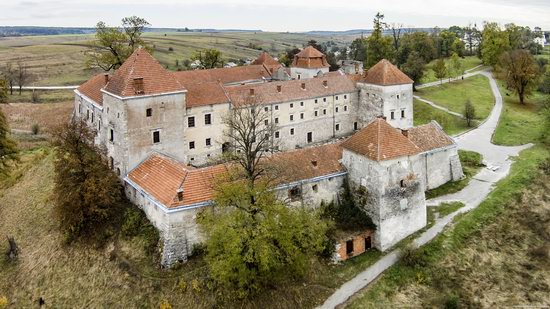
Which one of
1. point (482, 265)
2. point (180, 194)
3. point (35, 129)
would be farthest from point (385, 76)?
point (35, 129)

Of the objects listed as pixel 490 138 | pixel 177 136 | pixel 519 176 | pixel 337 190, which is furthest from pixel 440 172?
pixel 177 136

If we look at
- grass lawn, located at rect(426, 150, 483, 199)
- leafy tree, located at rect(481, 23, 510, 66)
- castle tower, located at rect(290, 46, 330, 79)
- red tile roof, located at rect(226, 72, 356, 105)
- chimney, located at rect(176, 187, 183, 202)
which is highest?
leafy tree, located at rect(481, 23, 510, 66)


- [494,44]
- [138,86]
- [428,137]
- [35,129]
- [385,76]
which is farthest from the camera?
[494,44]

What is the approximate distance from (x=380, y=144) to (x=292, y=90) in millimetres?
21115

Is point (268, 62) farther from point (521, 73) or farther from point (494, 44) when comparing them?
point (494, 44)

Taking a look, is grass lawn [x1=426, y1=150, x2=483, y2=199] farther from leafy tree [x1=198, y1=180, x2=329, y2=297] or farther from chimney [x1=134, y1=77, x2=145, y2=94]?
chimney [x1=134, y1=77, x2=145, y2=94]

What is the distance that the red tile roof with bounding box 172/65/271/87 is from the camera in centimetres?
6025

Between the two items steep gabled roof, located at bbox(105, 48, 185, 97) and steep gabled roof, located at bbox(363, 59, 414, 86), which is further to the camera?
steep gabled roof, located at bbox(363, 59, 414, 86)

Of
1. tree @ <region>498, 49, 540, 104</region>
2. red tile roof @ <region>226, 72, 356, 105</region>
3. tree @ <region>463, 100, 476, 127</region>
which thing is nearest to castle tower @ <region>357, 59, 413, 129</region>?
red tile roof @ <region>226, 72, 356, 105</region>

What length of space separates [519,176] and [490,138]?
44.3ft

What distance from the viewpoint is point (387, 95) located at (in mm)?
56750

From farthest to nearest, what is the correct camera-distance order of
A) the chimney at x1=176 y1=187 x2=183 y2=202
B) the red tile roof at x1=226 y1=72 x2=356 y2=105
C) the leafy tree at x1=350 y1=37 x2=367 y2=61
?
the leafy tree at x1=350 y1=37 x2=367 y2=61 → the red tile roof at x1=226 y1=72 x2=356 y2=105 → the chimney at x1=176 y1=187 x2=183 y2=202

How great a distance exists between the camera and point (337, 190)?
39.7 metres

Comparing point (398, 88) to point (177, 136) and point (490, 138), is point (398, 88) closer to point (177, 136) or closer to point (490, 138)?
point (490, 138)
